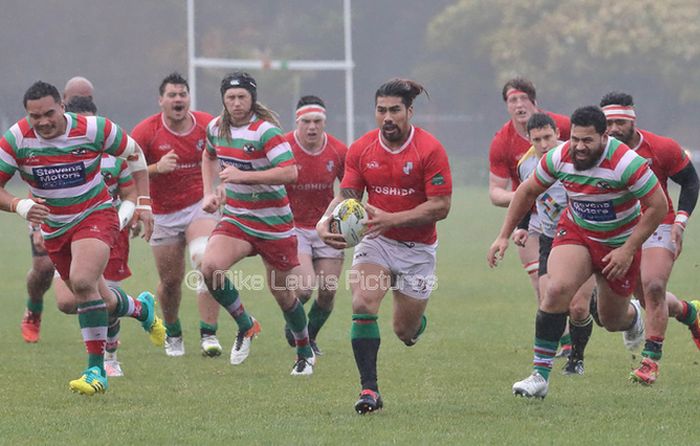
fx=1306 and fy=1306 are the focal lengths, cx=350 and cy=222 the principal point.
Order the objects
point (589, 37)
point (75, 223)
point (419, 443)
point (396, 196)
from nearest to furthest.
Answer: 1. point (419, 443)
2. point (396, 196)
3. point (75, 223)
4. point (589, 37)

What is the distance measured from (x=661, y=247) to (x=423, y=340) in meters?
3.21

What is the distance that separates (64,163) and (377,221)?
7.33 feet

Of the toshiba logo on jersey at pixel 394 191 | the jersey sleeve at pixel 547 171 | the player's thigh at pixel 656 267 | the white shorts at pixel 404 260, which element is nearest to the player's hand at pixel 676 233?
the player's thigh at pixel 656 267

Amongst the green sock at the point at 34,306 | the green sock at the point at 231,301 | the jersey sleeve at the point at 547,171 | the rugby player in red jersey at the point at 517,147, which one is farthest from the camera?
the green sock at the point at 34,306

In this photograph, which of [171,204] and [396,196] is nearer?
[396,196]

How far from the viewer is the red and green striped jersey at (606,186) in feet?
26.0

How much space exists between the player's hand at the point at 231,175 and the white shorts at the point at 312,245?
143cm

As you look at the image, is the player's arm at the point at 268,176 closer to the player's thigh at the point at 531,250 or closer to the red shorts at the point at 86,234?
the red shorts at the point at 86,234

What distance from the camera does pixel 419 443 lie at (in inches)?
267

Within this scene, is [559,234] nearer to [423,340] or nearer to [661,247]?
[661,247]

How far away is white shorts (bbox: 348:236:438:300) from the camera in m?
8.30

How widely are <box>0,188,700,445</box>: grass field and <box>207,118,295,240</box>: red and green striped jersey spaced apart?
113cm

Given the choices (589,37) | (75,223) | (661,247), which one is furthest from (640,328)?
(589,37)

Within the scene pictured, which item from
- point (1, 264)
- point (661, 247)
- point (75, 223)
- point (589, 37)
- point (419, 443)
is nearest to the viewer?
point (419, 443)
